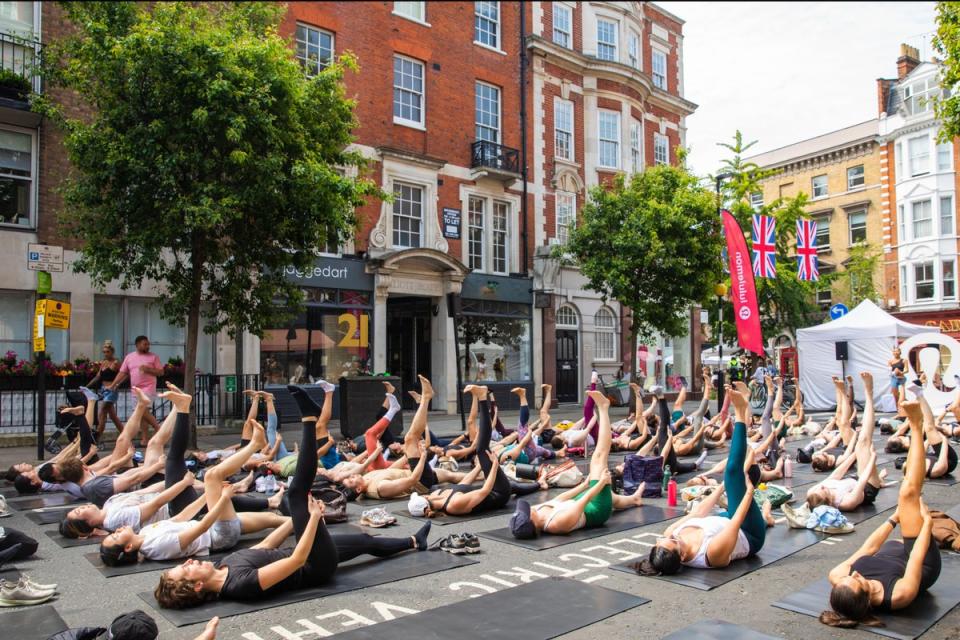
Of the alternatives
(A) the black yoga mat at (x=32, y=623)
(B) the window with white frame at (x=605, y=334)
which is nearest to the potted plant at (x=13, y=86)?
(A) the black yoga mat at (x=32, y=623)

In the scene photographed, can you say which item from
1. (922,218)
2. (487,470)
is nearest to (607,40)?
(922,218)

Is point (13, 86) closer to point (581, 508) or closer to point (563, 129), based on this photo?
point (581, 508)

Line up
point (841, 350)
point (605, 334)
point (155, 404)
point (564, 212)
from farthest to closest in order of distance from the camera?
point (605, 334) < point (564, 212) < point (841, 350) < point (155, 404)

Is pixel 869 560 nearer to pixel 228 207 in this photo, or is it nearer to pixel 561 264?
pixel 228 207

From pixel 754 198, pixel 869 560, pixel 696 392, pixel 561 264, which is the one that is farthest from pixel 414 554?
pixel 754 198

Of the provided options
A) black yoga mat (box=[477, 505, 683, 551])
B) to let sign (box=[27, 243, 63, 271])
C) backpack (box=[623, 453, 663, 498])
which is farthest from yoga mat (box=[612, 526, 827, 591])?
to let sign (box=[27, 243, 63, 271])

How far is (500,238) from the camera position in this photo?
24.7m

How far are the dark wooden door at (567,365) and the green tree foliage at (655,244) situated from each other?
146 inches

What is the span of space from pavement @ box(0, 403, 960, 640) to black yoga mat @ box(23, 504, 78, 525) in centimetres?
83

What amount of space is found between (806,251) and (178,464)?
73.6 feet

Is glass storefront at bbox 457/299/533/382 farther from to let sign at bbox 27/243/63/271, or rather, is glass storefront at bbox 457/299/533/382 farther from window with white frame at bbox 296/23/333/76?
to let sign at bbox 27/243/63/271

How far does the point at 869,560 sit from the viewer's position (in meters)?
4.98

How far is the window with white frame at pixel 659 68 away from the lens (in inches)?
1203

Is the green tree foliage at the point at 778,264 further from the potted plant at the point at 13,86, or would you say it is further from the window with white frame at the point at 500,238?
the potted plant at the point at 13,86
